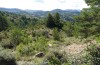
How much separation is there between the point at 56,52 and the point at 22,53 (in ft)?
11.9

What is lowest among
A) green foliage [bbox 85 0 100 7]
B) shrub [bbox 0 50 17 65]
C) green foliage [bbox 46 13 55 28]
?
green foliage [bbox 46 13 55 28]

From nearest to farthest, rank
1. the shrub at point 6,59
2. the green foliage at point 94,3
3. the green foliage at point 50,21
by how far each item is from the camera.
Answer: the shrub at point 6,59, the green foliage at point 94,3, the green foliage at point 50,21

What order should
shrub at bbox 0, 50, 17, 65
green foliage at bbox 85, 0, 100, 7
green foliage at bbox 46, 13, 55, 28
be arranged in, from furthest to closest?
green foliage at bbox 46, 13, 55, 28
green foliage at bbox 85, 0, 100, 7
shrub at bbox 0, 50, 17, 65

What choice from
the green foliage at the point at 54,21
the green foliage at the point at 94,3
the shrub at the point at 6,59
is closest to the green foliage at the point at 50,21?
the green foliage at the point at 54,21

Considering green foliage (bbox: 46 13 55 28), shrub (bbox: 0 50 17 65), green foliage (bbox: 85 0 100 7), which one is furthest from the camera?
green foliage (bbox: 46 13 55 28)

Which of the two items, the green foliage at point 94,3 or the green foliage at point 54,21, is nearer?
the green foliage at point 94,3

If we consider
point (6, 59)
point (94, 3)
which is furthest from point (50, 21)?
point (6, 59)

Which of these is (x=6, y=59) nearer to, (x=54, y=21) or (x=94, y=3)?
(x=94, y=3)

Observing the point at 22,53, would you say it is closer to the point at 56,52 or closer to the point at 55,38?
the point at 56,52

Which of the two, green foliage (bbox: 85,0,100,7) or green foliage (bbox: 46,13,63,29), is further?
green foliage (bbox: 46,13,63,29)

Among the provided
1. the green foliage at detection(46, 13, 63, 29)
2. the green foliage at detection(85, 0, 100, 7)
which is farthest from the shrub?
the green foliage at detection(46, 13, 63, 29)

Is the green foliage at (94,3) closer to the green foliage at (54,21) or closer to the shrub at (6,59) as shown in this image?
the shrub at (6,59)

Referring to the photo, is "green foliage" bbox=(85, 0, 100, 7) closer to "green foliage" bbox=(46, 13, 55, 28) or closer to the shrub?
the shrub

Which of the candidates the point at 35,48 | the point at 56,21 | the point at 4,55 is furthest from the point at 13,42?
the point at 56,21
